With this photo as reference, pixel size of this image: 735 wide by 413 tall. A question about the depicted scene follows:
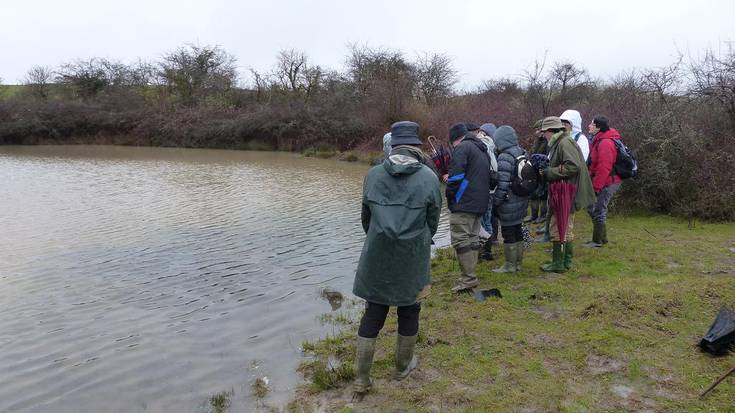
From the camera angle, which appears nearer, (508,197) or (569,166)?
(569,166)

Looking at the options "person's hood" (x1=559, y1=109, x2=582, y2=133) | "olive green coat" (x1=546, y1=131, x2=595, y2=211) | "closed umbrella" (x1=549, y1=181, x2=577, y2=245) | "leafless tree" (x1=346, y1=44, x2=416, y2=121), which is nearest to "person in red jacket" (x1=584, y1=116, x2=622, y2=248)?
"person's hood" (x1=559, y1=109, x2=582, y2=133)

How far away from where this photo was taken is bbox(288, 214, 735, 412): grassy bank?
379 centimetres

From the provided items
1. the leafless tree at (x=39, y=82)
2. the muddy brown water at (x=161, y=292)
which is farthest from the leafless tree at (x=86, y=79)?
the muddy brown water at (x=161, y=292)

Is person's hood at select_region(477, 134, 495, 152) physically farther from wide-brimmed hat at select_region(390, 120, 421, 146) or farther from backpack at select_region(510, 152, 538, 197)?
wide-brimmed hat at select_region(390, 120, 421, 146)

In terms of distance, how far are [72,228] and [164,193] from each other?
16.6 ft

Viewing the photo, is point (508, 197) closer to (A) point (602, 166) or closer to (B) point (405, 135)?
(A) point (602, 166)

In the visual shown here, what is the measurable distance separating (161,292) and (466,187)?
4.39 metres

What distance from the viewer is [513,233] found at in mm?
6664

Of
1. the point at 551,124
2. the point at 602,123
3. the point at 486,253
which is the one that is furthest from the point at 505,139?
the point at 602,123

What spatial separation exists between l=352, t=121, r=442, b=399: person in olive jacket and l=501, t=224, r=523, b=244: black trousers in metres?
2.87

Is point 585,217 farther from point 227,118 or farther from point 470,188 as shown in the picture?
point 227,118

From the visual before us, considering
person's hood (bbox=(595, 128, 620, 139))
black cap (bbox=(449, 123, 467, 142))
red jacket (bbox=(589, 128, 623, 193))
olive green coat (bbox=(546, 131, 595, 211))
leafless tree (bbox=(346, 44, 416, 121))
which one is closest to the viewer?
black cap (bbox=(449, 123, 467, 142))

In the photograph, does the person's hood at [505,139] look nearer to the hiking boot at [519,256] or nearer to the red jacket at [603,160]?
the hiking boot at [519,256]

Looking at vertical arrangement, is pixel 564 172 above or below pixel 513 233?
above
